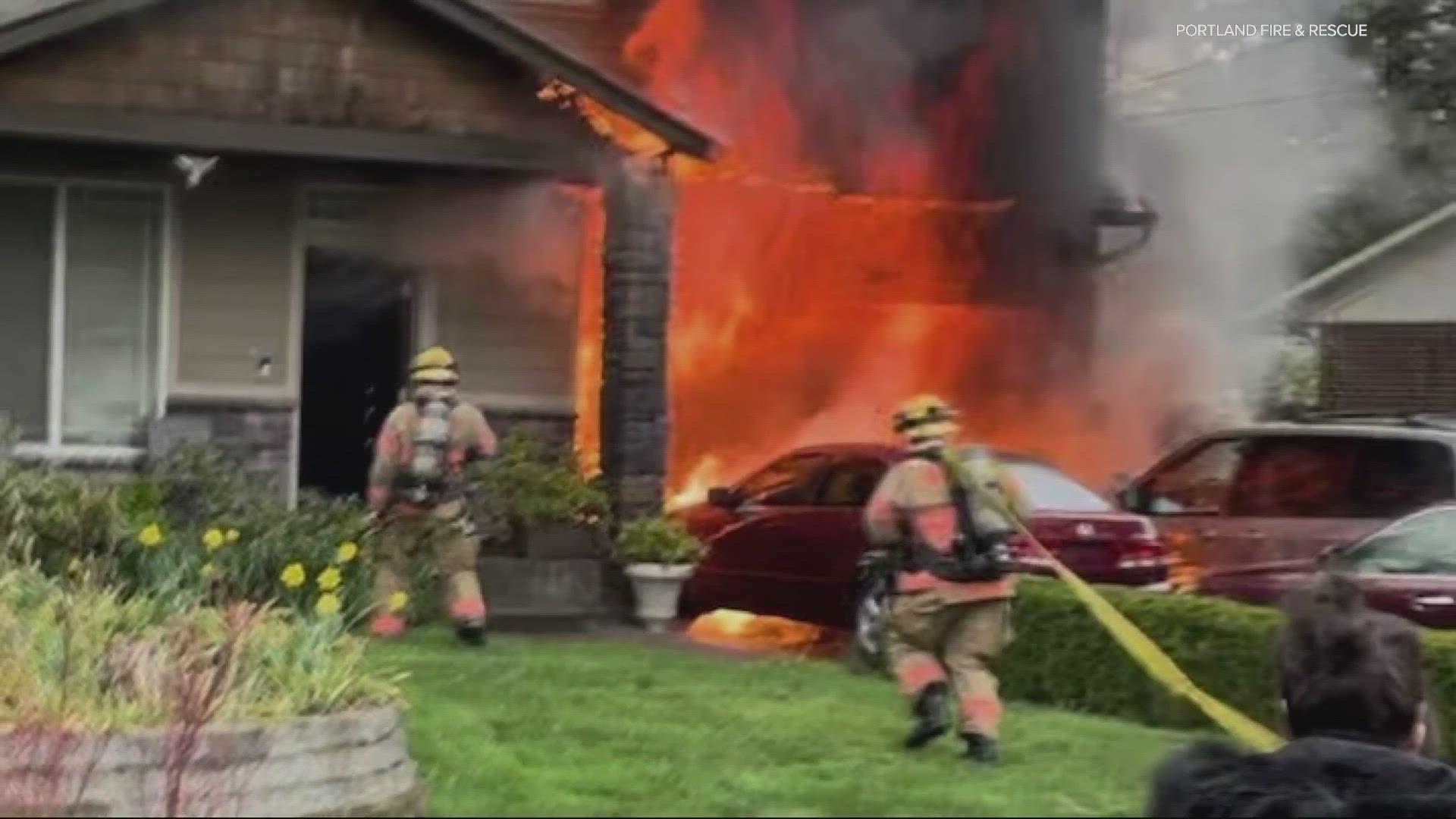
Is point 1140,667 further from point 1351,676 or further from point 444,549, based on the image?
point 1351,676

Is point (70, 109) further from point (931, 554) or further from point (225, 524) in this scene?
point (931, 554)

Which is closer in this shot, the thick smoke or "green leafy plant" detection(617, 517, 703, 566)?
"green leafy plant" detection(617, 517, 703, 566)

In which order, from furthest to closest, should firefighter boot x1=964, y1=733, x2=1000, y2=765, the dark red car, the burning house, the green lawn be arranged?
the burning house, the dark red car, firefighter boot x1=964, y1=733, x2=1000, y2=765, the green lawn

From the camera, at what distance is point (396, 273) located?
606 inches

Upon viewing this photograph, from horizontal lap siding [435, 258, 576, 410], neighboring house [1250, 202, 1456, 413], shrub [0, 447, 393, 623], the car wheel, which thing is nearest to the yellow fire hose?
the car wheel

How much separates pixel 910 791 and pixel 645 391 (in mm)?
9060

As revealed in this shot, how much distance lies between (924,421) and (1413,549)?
4232mm

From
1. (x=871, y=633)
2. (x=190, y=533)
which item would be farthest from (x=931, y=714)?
(x=190, y=533)

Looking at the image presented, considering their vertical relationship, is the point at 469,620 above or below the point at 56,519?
below

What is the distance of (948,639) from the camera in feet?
27.7

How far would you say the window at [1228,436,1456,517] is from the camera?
13414 mm

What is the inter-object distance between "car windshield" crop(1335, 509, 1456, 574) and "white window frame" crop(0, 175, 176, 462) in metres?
7.21

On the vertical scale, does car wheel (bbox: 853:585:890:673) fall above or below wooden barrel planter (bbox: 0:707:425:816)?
below

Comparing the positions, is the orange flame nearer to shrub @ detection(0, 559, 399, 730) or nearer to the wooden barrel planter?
shrub @ detection(0, 559, 399, 730)
